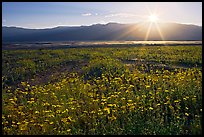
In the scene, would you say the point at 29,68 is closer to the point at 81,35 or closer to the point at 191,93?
the point at 191,93

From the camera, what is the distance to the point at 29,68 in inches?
634

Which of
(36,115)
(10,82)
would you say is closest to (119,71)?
(10,82)

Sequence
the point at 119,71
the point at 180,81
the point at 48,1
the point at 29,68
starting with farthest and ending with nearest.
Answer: the point at 29,68 < the point at 119,71 < the point at 180,81 < the point at 48,1

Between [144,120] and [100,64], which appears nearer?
[144,120]

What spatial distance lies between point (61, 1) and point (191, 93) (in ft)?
13.7

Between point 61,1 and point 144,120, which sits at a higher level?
point 61,1

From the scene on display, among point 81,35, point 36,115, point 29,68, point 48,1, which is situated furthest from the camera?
point 81,35

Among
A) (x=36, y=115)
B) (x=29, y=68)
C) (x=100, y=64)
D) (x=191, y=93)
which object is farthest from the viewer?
(x=29, y=68)

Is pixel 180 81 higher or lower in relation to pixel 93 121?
higher

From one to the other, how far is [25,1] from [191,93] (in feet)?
14.7

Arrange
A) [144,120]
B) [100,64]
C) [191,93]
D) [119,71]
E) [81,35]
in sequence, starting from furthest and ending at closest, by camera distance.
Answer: [81,35], [100,64], [119,71], [191,93], [144,120]

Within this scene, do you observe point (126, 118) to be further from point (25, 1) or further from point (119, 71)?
point (119, 71)

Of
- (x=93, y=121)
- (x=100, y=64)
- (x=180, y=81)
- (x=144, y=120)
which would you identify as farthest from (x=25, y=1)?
(x=100, y=64)

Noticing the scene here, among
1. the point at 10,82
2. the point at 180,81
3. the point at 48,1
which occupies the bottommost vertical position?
the point at 10,82
